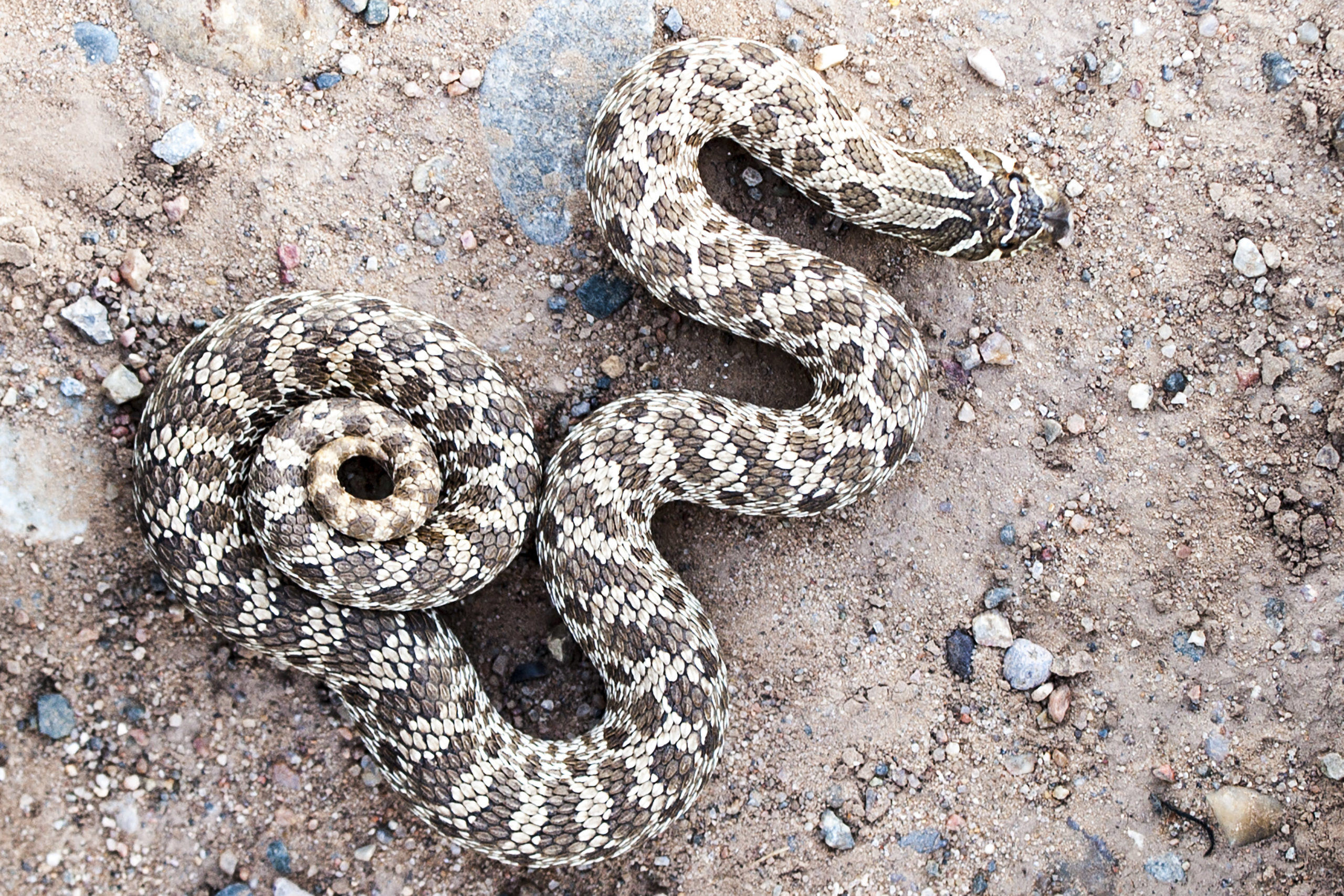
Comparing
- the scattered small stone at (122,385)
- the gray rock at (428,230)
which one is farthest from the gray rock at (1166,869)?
the scattered small stone at (122,385)

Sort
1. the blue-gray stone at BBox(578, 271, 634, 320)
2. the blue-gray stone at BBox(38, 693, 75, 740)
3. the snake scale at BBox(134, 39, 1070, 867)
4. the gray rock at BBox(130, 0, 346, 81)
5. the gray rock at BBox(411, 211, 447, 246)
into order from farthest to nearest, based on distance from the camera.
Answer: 1. the blue-gray stone at BBox(578, 271, 634, 320)
2. the gray rock at BBox(411, 211, 447, 246)
3. the gray rock at BBox(130, 0, 346, 81)
4. the blue-gray stone at BBox(38, 693, 75, 740)
5. the snake scale at BBox(134, 39, 1070, 867)

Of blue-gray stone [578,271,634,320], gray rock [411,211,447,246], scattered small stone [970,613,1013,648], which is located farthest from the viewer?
scattered small stone [970,613,1013,648]

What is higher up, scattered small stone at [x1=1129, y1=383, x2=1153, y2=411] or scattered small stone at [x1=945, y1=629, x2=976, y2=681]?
scattered small stone at [x1=1129, y1=383, x2=1153, y2=411]

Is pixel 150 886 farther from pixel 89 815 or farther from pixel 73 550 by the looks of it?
pixel 73 550

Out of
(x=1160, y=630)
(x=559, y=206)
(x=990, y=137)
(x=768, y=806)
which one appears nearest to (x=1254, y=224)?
(x=990, y=137)

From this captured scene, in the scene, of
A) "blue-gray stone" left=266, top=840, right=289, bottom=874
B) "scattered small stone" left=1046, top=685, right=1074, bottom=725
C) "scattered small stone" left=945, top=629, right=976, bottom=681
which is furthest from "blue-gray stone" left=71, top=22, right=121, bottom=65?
"scattered small stone" left=1046, top=685, right=1074, bottom=725

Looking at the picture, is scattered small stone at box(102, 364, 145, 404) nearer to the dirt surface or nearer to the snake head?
the dirt surface
